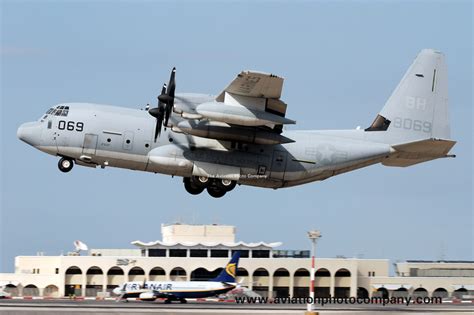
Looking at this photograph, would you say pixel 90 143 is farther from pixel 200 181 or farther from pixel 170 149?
pixel 200 181

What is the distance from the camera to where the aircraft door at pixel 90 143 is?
37.5 meters

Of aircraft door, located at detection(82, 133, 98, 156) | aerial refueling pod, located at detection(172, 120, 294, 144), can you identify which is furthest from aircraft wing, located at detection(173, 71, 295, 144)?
aircraft door, located at detection(82, 133, 98, 156)

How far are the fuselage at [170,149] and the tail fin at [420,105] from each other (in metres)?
2.61

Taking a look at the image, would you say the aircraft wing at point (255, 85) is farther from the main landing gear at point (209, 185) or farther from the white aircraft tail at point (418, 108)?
the white aircraft tail at point (418, 108)

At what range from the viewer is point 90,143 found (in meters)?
37.5

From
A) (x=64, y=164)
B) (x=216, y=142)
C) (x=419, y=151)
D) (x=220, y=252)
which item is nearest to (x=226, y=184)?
(x=216, y=142)

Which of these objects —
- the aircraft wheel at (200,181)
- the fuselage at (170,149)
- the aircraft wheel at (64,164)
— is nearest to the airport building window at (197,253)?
the fuselage at (170,149)

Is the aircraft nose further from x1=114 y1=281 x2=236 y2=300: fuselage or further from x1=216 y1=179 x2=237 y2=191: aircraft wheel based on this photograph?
x1=114 y1=281 x2=236 y2=300: fuselage

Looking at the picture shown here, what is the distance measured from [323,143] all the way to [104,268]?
3532 centimetres

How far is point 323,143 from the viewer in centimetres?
3962

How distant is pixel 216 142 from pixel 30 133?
7850 millimetres

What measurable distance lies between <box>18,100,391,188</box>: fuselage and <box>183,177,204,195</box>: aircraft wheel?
1.43m

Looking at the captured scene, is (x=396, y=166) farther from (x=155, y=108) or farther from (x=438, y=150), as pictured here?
(x=155, y=108)

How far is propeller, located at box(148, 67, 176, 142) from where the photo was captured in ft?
120
